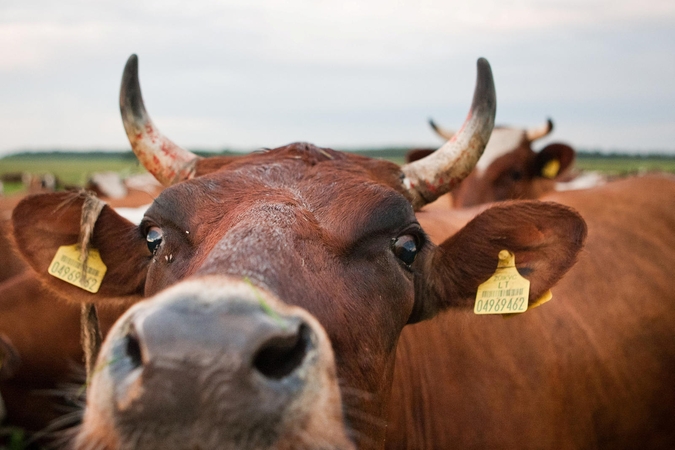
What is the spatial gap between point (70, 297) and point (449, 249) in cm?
206

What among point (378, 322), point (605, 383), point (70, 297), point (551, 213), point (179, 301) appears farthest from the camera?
point (605, 383)

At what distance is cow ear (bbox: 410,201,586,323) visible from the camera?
9.78ft

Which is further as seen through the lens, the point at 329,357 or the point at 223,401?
the point at 329,357

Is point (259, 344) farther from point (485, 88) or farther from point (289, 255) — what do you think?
point (485, 88)

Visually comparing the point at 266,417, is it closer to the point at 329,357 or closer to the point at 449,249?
the point at 329,357

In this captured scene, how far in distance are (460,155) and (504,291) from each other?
785mm

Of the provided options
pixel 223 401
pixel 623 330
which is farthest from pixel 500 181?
pixel 223 401

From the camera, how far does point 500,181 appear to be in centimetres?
928

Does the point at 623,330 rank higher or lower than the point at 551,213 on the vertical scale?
lower

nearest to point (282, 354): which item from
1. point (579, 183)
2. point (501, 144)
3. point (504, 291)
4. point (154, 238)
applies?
point (154, 238)

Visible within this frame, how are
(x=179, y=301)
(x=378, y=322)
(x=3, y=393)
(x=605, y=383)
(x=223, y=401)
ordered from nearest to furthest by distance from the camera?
(x=223, y=401), (x=179, y=301), (x=378, y=322), (x=605, y=383), (x=3, y=393)

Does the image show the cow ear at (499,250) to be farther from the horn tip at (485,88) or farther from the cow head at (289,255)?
the horn tip at (485,88)

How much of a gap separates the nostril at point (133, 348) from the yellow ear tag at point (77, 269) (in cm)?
156

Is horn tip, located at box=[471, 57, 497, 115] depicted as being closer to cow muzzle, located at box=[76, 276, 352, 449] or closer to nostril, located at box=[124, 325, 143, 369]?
cow muzzle, located at box=[76, 276, 352, 449]
